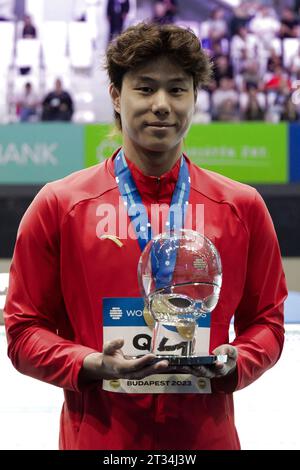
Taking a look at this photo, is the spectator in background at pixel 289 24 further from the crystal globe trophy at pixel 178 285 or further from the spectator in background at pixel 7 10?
the crystal globe trophy at pixel 178 285

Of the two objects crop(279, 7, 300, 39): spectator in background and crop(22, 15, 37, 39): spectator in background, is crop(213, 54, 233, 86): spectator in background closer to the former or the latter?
crop(279, 7, 300, 39): spectator in background

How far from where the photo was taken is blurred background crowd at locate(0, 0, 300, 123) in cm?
909

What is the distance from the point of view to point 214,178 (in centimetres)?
184

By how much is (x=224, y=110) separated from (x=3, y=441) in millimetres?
7211

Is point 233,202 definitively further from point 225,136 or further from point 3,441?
point 225,136

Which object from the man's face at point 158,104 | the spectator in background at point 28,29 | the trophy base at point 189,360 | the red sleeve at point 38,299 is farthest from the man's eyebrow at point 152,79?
the spectator in background at point 28,29

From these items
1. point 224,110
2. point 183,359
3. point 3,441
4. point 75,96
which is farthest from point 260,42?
point 183,359

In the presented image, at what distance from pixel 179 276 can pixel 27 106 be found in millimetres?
7554

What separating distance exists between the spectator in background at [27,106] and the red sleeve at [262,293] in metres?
7.34

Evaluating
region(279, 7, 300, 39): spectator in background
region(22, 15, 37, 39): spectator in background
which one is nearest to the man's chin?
region(22, 15, 37, 39): spectator in background

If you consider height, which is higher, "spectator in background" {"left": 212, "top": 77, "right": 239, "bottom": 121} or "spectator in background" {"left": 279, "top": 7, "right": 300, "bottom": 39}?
"spectator in background" {"left": 279, "top": 7, "right": 300, "bottom": 39}

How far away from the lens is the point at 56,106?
8.95m

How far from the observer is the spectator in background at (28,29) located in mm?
9180

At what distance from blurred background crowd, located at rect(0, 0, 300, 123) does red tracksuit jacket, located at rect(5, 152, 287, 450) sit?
733 centimetres
